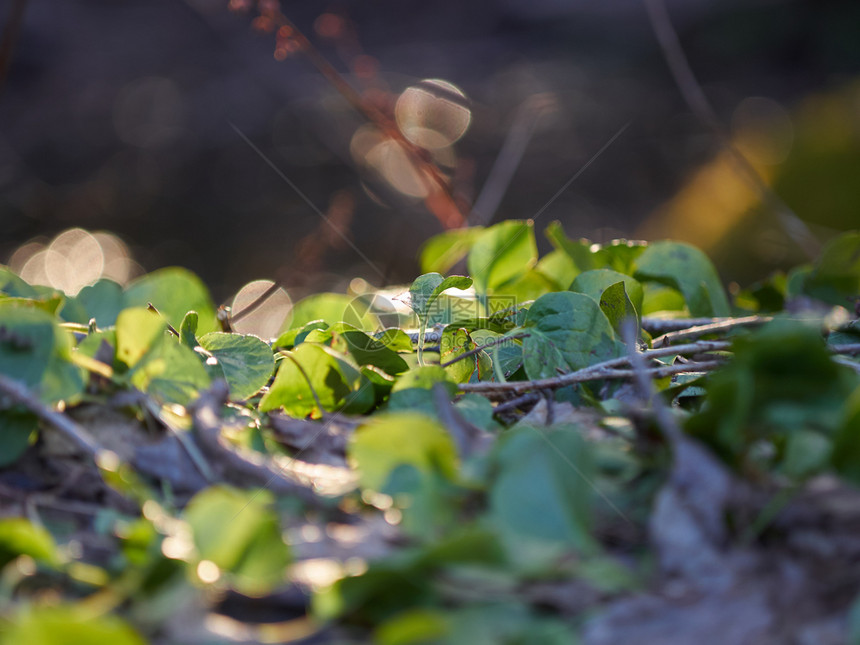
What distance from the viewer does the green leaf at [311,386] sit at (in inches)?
15.9

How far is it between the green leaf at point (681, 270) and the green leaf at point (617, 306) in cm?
11

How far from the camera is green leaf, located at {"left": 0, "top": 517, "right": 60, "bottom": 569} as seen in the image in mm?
257

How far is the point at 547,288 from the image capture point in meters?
0.59

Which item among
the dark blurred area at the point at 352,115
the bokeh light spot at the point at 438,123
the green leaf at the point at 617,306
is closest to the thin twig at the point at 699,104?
the green leaf at the point at 617,306

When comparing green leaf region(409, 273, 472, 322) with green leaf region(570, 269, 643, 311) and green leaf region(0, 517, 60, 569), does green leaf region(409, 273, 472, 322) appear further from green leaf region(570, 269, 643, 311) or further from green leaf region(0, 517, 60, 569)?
green leaf region(0, 517, 60, 569)

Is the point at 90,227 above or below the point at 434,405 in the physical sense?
above

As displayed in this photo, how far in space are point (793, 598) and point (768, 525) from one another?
3cm

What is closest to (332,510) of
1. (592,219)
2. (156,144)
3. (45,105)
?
(592,219)

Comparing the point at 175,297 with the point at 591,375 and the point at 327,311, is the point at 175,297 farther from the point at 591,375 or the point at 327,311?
the point at 591,375

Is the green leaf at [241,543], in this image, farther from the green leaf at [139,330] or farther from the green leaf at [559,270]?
the green leaf at [559,270]

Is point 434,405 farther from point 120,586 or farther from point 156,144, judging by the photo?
point 156,144

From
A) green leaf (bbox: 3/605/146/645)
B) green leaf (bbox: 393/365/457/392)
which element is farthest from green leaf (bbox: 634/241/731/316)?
A: green leaf (bbox: 3/605/146/645)

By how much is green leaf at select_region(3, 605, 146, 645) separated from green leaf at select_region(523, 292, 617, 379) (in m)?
0.26

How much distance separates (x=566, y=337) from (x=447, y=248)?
8.6 inches
